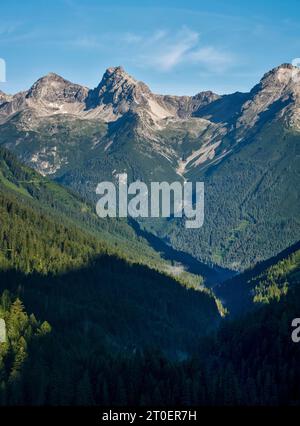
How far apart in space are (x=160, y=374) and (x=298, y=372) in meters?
28.3

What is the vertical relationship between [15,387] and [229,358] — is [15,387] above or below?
below

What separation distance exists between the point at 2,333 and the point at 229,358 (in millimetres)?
56458

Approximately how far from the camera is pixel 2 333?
165 m

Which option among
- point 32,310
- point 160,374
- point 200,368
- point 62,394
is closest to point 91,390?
point 62,394

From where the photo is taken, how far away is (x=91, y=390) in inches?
5679
